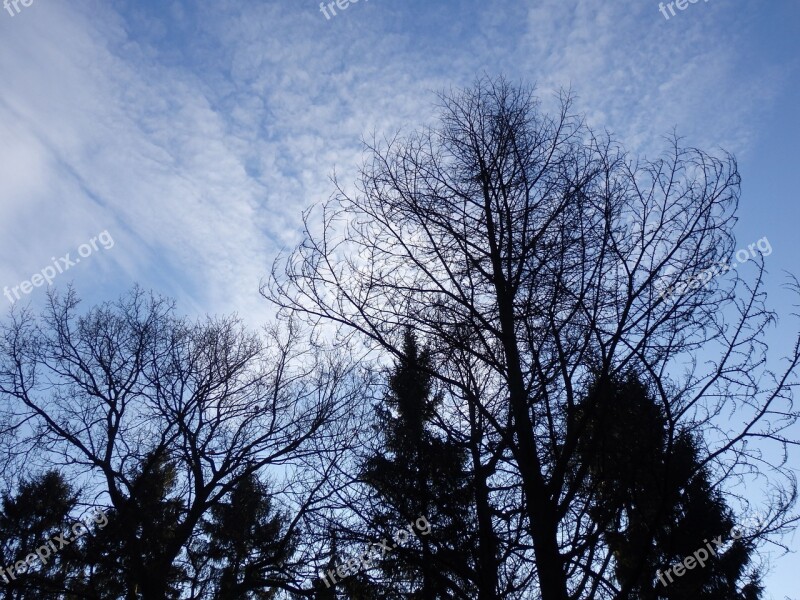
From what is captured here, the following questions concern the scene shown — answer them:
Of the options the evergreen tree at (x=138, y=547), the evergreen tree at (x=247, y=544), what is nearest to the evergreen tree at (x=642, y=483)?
the evergreen tree at (x=247, y=544)

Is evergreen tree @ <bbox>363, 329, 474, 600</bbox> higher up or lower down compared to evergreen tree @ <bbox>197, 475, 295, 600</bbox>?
lower down

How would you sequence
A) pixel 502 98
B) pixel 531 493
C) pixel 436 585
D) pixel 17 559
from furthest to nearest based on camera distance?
pixel 17 559, pixel 502 98, pixel 436 585, pixel 531 493

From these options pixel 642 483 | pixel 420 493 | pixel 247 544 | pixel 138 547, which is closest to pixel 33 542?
pixel 138 547

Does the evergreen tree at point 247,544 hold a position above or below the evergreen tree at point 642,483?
above

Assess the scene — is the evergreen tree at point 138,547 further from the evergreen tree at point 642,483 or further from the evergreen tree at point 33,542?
the evergreen tree at point 642,483

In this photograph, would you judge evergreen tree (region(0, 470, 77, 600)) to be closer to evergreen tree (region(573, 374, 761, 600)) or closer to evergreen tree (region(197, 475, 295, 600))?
evergreen tree (region(197, 475, 295, 600))

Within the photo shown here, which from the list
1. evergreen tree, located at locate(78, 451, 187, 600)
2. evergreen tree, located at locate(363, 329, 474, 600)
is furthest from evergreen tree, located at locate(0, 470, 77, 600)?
evergreen tree, located at locate(363, 329, 474, 600)

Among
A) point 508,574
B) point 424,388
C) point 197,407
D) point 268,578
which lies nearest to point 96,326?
point 197,407

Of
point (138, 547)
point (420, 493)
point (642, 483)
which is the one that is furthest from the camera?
point (138, 547)

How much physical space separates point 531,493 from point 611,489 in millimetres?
616

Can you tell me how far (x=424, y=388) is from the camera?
18.0 feet

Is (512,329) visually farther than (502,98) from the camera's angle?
No

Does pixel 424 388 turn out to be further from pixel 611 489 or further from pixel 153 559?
pixel 153 559

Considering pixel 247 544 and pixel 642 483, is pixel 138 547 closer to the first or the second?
pixel 247 544
